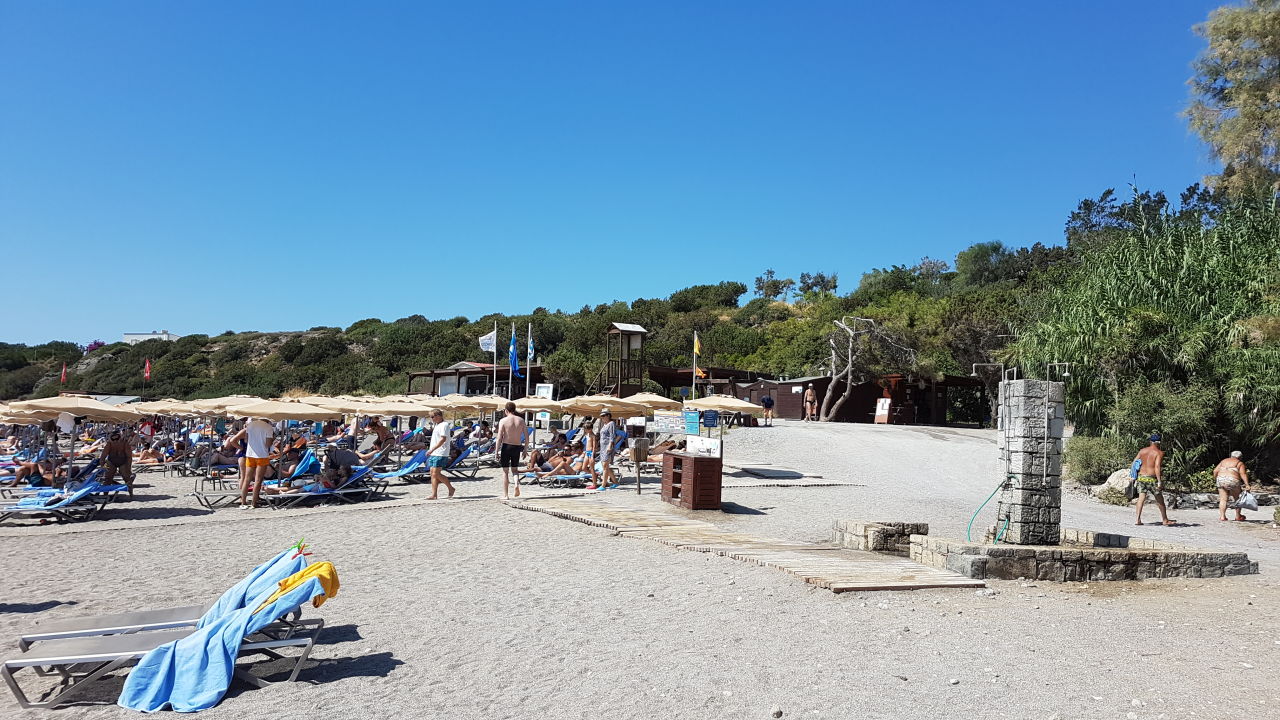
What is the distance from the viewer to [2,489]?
14.2 m

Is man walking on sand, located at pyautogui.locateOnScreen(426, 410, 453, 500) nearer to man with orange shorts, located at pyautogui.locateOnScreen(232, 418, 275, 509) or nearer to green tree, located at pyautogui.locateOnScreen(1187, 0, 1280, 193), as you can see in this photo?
man with orange shorts, located at pyautogui.locateOnScreen(232, 418, 275, 509)

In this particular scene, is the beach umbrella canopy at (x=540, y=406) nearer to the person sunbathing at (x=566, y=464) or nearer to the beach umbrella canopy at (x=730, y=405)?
the person sunbathing at (x=566, y=464)

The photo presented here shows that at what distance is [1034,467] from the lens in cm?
816

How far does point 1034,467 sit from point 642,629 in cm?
467

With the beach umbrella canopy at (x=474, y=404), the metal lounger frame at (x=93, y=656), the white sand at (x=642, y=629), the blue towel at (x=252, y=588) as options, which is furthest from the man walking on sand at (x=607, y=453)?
the metal lounger frame at (x=93, y=656)

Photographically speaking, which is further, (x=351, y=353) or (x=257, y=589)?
(x=351, y=353)

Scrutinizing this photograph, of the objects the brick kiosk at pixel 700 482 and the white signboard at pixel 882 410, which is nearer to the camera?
the brick kiosk at pixel 700 482

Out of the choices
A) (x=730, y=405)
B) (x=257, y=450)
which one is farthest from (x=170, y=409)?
(x=730, y=405)

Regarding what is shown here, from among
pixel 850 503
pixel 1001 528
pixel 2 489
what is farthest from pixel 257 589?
pixel 2 489

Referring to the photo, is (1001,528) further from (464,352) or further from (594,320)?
(464,352)

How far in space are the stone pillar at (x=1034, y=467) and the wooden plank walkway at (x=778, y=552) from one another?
4.10 ft

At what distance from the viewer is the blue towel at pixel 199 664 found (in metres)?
4.04

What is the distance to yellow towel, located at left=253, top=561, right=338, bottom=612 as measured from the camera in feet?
14.8

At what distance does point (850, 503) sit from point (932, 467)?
26.1 ft
